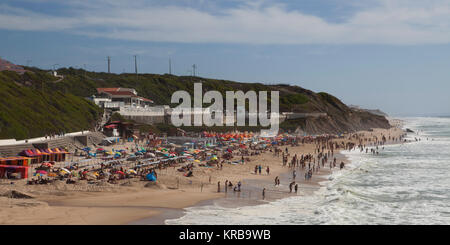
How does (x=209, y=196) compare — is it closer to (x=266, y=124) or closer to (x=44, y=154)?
(x=44, y=154)

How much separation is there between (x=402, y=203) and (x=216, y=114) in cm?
4826

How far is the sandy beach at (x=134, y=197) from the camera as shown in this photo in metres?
17.8

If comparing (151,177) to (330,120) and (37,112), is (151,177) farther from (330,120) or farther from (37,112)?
(330,120)

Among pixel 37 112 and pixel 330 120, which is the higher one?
pixel 37 112

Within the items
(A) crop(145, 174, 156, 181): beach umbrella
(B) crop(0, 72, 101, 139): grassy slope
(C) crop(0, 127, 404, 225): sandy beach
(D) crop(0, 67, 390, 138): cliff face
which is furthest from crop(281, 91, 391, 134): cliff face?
(A) crop(145, 174, 156, 181): beach umbrella

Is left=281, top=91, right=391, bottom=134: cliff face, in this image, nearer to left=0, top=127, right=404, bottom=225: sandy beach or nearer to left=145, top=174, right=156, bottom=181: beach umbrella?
left=0, top=127, right=404, bottom=225: sandy beach

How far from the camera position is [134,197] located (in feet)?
73.5

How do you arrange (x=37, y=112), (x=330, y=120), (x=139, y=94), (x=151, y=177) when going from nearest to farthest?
(x=151, y=177), (x=37, y=112), (x=139, y=94), (x=330, y=120)

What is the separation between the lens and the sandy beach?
17.8 meters

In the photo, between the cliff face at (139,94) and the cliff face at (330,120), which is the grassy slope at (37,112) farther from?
the cliff face at (330,120)

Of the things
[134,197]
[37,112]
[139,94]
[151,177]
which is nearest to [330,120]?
[139,94]

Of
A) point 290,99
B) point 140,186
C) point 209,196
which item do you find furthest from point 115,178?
point 290,99
